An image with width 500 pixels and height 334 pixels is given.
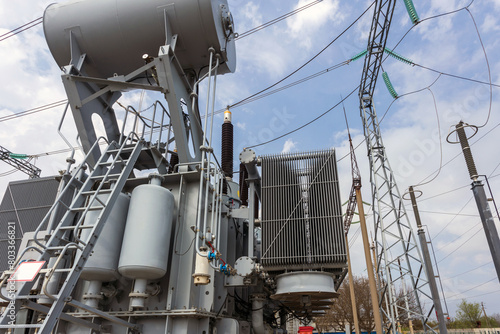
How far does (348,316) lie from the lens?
1533 inches

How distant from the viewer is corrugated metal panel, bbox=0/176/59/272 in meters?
13.4

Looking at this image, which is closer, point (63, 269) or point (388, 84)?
point (63, 269)

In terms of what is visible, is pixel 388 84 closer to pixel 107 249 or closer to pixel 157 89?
pixel 157 89

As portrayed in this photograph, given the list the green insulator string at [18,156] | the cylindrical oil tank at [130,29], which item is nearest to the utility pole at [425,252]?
the cylindrical oil tank at [130,29]

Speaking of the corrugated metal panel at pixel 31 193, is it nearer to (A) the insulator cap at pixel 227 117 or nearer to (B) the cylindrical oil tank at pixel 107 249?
(A) the insulator cap at pixel 227 117

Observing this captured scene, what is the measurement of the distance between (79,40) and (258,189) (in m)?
6.18

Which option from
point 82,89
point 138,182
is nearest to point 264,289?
point 138,182

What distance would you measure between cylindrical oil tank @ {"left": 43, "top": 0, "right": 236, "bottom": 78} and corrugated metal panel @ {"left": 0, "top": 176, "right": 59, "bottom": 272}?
6.67 metres

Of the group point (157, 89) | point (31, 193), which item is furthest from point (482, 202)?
point (31, 193)

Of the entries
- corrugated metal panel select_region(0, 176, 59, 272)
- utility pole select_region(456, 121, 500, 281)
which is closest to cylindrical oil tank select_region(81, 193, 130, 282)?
corrugated metal panel select_region(0, 176, 59, 272)

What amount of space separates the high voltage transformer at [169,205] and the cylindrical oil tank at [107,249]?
2 centimetres

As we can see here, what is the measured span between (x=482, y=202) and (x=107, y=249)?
29.4 ft

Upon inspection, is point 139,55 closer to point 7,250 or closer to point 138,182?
point 138,182

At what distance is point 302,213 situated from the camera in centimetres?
863
